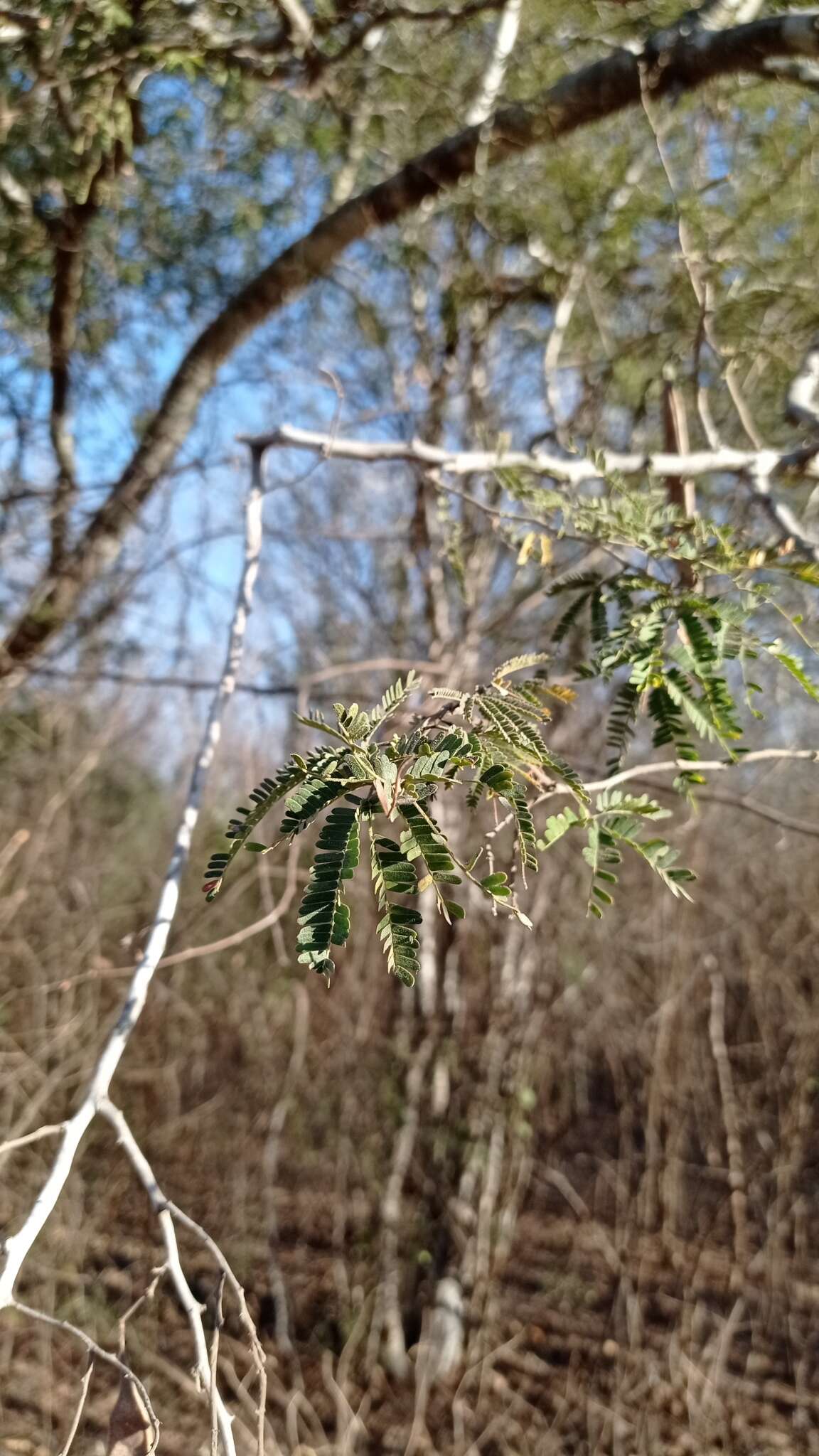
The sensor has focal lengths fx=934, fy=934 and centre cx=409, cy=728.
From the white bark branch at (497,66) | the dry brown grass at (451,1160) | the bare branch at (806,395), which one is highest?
the white bark branch at (497,66)

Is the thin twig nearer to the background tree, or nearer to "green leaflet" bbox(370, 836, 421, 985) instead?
"green leaflet" bbox(370, 836, 421, 985)

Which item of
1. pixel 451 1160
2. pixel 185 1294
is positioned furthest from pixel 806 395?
pixel 451 1160

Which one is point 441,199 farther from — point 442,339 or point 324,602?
point 324,602

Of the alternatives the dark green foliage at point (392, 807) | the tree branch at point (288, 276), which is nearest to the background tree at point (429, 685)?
the tree branch at point (288, 276)

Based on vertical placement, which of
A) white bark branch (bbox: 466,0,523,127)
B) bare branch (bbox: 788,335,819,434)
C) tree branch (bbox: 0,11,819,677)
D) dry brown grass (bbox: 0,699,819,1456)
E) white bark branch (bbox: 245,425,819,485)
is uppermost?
white bark branch (bbox: 466,0,523,127)

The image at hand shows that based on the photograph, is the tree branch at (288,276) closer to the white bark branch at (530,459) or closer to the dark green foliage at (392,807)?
the white bark branch at (530,459)

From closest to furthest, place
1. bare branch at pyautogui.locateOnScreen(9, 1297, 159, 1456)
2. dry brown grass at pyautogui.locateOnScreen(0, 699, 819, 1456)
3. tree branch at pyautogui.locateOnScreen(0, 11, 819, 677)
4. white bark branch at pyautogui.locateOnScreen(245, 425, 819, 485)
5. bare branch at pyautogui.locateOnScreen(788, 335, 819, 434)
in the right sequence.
→ bare branch at pyautogui.locateOnScreen(9, 1297, 159, 1456) < white bark branch at pyautogui.locateOnScreen(245, 425, 819, 485) < bare branch at pyautogui.locateOnScreen(788, 335, 819, 434) < tree branch at pyautogui.locateOnScreen(0, 11, 819, 677) < dry brown grass at pyautogui.locateOnScreen(0, 699, 819, 1456)

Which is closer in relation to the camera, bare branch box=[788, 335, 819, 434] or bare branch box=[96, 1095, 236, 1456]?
bare branch box=[96, 1095, 236, 1456]

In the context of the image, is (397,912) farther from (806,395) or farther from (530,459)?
(806,395)

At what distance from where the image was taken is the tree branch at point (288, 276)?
2.76 meters

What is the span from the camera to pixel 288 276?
3.20 meters

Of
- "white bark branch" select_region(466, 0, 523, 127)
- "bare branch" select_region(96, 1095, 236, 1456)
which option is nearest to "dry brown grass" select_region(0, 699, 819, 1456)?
"bare branch" select_region(96, 1095, 236, 1456)

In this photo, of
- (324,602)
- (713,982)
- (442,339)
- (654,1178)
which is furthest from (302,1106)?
(442,339)

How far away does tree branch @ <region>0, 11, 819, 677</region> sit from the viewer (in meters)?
2.76
